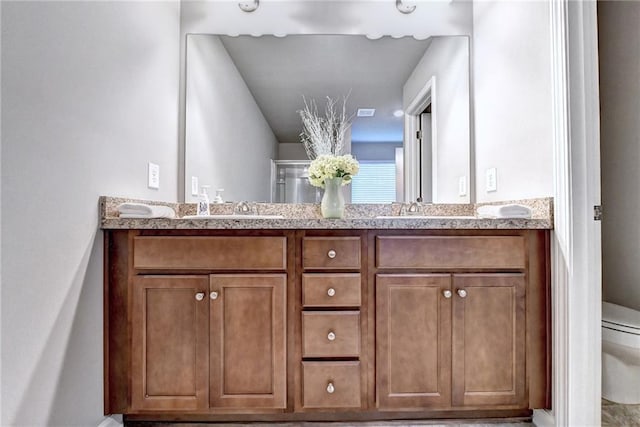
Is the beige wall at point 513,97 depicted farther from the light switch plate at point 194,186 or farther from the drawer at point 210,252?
the light switch plate at point 194,186

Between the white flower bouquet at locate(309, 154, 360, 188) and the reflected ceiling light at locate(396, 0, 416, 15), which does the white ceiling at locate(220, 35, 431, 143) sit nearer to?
the reflected ceiling light at locate(396, 0, 416, 15)

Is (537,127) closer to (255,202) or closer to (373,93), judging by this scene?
(373,93)

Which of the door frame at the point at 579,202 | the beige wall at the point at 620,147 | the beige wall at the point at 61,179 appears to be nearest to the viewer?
the beige wall at the point at 61,179

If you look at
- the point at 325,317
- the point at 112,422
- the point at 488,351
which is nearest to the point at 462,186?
the point at 488,351

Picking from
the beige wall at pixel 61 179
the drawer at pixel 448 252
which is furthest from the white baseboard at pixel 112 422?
the drawer at pixel 448 252

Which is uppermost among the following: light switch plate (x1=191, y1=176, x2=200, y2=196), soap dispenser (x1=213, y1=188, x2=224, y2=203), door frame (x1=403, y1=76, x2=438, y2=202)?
door frame (x1=403, y1=76, x2=438, y2=202)

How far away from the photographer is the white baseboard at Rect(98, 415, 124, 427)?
1390mm

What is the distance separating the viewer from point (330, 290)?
1.43m

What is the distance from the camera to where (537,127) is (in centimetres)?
153

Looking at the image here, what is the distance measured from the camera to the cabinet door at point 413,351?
1.43 meters

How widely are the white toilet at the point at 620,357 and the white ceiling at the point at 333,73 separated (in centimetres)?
136

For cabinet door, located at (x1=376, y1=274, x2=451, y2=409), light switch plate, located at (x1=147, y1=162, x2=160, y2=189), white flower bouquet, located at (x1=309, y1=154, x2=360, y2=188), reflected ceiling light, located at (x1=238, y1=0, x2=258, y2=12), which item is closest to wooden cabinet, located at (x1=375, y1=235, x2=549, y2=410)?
cabinet door, located at (x1=376, y1=274, x2=451, y2=409)

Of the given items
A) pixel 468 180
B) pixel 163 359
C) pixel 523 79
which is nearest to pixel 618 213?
pixel 468 180

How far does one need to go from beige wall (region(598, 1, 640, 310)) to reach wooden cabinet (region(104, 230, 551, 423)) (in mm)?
864
